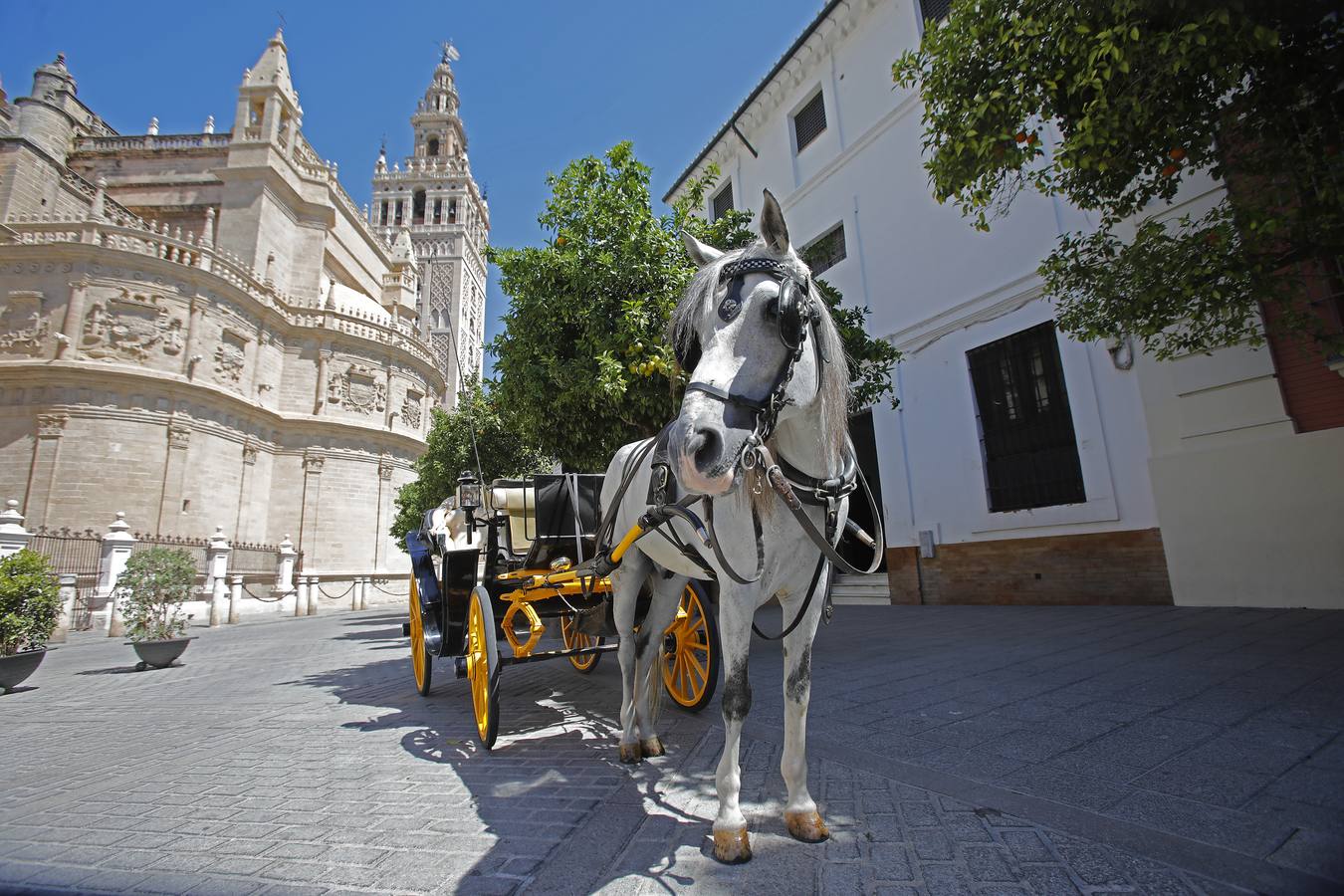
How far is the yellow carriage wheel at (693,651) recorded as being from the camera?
4.19m

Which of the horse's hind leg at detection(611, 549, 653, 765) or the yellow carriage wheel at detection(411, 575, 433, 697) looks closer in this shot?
the horse's hind leg at detection(611, 549, 653, 765)

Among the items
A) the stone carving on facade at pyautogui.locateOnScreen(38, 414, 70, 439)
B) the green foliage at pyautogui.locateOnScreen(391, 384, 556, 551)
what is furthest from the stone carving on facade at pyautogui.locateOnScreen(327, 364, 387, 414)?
the green foliage at pyautogui.locateOnScreen(391, 384, 556, 551)

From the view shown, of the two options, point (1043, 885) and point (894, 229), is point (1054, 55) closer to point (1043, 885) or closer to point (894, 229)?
point (1043, 885)

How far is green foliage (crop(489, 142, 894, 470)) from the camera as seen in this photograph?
6512 mm

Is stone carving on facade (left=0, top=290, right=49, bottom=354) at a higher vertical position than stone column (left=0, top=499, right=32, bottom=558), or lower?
higher

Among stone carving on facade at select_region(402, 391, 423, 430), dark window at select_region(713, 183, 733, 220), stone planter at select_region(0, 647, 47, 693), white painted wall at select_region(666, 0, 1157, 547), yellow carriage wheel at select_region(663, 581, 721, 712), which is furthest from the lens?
stone carving on facade at select_region(402, 391, 423, 430)

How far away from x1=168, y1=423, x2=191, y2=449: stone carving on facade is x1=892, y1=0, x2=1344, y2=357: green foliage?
92.1 ft

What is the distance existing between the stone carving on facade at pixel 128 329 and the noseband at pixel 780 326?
1146 inches

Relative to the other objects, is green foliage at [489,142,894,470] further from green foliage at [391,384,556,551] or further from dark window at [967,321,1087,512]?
green foliage at [391,384,556,551]

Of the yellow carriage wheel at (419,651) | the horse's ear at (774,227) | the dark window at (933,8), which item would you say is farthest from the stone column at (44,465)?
the dark window at (933,8)

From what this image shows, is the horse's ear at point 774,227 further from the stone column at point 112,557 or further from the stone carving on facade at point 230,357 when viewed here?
the stone carving on facade at point 230,357

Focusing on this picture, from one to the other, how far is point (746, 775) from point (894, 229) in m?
12.2

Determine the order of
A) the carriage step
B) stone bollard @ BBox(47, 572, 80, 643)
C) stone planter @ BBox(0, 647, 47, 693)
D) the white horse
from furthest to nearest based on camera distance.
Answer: stone bollard @ BBox(47, 572, 80, 643) < the carriage step < stone planter @ BBox(0, 647, 47, 693) < the white horse

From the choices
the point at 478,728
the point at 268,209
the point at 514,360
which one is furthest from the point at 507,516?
the point at 268,209
